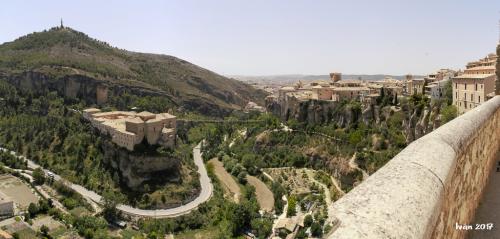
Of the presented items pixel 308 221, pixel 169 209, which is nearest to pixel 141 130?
pixel 169 209

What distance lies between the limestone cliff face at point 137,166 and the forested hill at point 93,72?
25491 mm

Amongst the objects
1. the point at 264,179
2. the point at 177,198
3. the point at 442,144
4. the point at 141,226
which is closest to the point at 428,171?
the point at 442,144

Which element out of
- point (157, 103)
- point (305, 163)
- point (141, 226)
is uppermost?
point (157, 103)

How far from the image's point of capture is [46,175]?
39.0 meters

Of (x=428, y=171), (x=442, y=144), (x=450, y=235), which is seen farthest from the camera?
(x=442, y=144)

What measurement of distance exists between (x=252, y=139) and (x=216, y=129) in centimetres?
991

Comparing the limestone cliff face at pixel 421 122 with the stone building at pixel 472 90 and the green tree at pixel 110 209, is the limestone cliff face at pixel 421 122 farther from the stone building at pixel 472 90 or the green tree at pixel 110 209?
the green tree at pixel 110 209

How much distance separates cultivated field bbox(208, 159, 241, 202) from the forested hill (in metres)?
27.0

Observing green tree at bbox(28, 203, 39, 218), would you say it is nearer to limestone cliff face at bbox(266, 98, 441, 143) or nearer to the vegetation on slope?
the vegetation on slope

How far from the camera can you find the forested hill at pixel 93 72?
59.5 meters

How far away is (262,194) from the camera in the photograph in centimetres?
3412

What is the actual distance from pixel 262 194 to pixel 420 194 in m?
32.5

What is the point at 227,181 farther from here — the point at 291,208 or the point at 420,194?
the point at 420,194

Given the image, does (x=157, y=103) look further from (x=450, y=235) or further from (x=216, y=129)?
(x=450, y=235)
